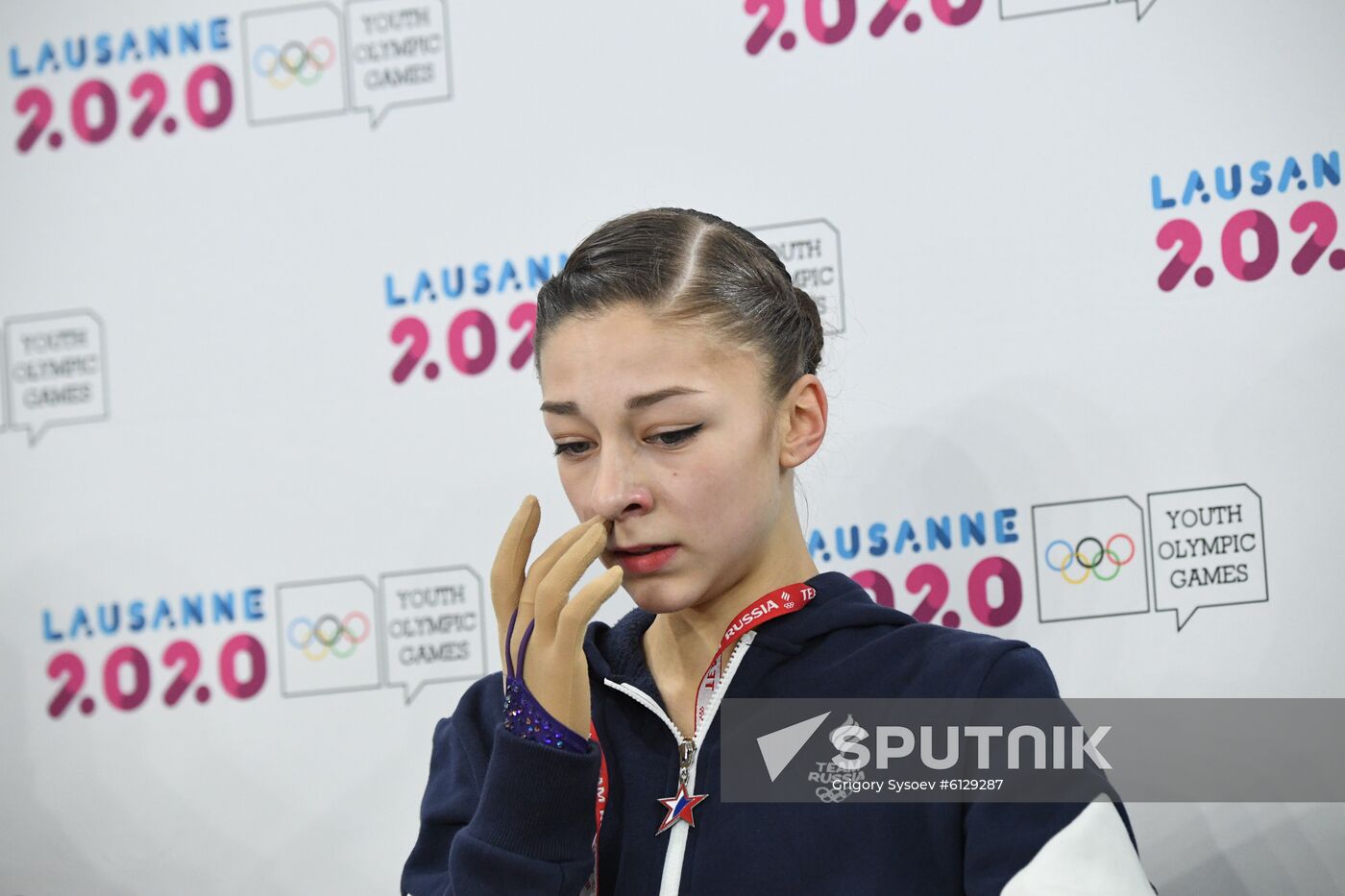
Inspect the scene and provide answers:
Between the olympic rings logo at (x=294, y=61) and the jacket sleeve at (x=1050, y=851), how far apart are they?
4.33 feet

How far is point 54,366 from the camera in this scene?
180cm

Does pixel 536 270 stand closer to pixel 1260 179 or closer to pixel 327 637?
pixel 327 637

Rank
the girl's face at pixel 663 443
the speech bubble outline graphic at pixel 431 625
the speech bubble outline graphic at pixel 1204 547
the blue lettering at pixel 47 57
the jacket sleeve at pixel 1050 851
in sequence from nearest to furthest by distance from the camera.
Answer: the jacket sleeve at pixel 1050 851 → the girl's face at pixel 663 443 → the speech bubble outline graphic at pixel 1204 547 → the speech bubble outline graphic at pixel 431 625 → the blue lettering at pixel 47 57

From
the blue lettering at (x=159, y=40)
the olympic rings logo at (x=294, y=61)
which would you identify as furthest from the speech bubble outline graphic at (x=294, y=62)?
the blue lettering at (x=159, y=40)

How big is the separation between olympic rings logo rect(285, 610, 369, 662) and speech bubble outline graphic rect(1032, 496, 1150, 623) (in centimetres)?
89

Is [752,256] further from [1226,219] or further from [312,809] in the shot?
[312,809]

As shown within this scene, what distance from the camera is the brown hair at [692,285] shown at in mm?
1115

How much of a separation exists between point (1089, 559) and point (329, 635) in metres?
1.00

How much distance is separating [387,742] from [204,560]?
13.9 inches

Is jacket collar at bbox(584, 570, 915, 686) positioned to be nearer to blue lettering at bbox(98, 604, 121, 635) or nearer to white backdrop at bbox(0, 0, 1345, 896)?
white backdrop at bbox(0, 0, 1345, 896)

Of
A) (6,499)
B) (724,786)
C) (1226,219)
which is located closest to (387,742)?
(6,499)

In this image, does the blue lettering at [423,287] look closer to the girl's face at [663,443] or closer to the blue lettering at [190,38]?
the blue lettering at [190,38]

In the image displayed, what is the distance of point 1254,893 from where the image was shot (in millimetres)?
1573

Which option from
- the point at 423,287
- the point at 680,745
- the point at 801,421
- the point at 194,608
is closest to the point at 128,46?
the point at 423,287
